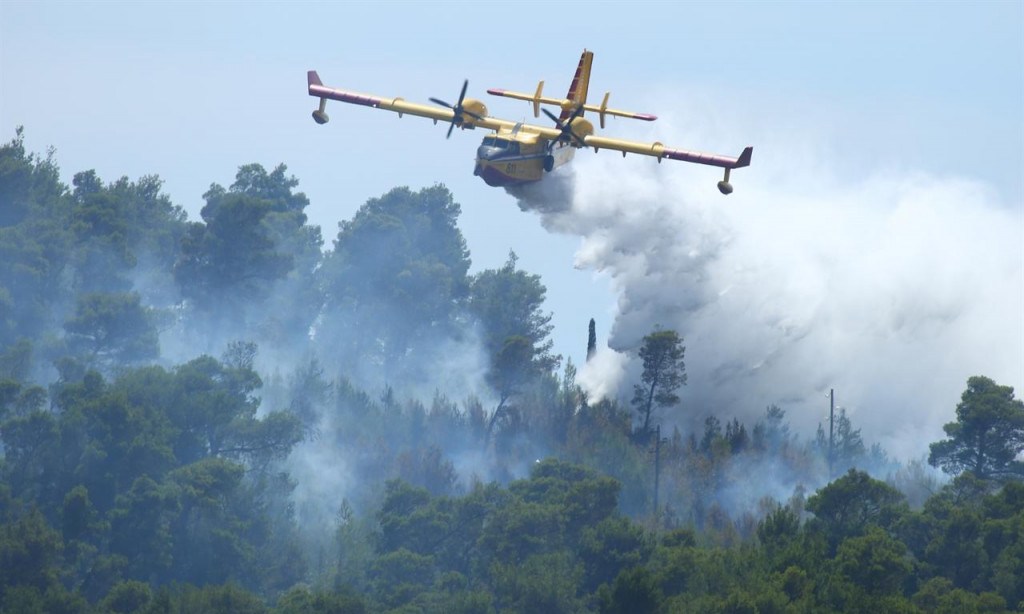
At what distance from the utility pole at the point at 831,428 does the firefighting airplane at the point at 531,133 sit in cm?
2076

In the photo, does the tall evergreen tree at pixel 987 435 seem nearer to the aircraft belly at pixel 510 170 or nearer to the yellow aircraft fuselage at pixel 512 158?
the yellow aircraft fuselage at pixel 512 158

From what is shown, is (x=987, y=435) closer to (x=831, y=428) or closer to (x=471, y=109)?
(x=831, y=428)

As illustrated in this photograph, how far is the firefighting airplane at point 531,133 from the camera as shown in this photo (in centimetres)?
6994

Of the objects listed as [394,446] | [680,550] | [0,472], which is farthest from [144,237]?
[680,550]

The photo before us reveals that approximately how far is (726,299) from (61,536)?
30.6 metres

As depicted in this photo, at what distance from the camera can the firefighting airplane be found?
6994 cm

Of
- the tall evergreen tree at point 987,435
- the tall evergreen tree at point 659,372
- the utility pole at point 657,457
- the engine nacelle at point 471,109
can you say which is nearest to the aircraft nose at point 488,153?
the engine nacelle at point 471,109

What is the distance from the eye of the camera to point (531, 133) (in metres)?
71.9

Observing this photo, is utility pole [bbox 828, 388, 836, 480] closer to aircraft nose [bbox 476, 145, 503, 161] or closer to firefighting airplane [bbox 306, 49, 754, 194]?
firefighting airplane [bbox 306, 49, 754, 194]

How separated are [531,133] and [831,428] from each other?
24.6 m

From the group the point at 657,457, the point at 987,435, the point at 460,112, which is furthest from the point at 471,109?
the point at 987,435

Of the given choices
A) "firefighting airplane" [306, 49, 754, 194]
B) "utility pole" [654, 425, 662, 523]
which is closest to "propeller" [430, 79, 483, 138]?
"firefighting airplane" [306, 49, 754, 194]

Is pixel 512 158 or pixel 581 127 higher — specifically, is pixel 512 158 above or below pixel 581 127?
below

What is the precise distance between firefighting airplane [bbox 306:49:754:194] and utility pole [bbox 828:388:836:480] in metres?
Result: 20.8
